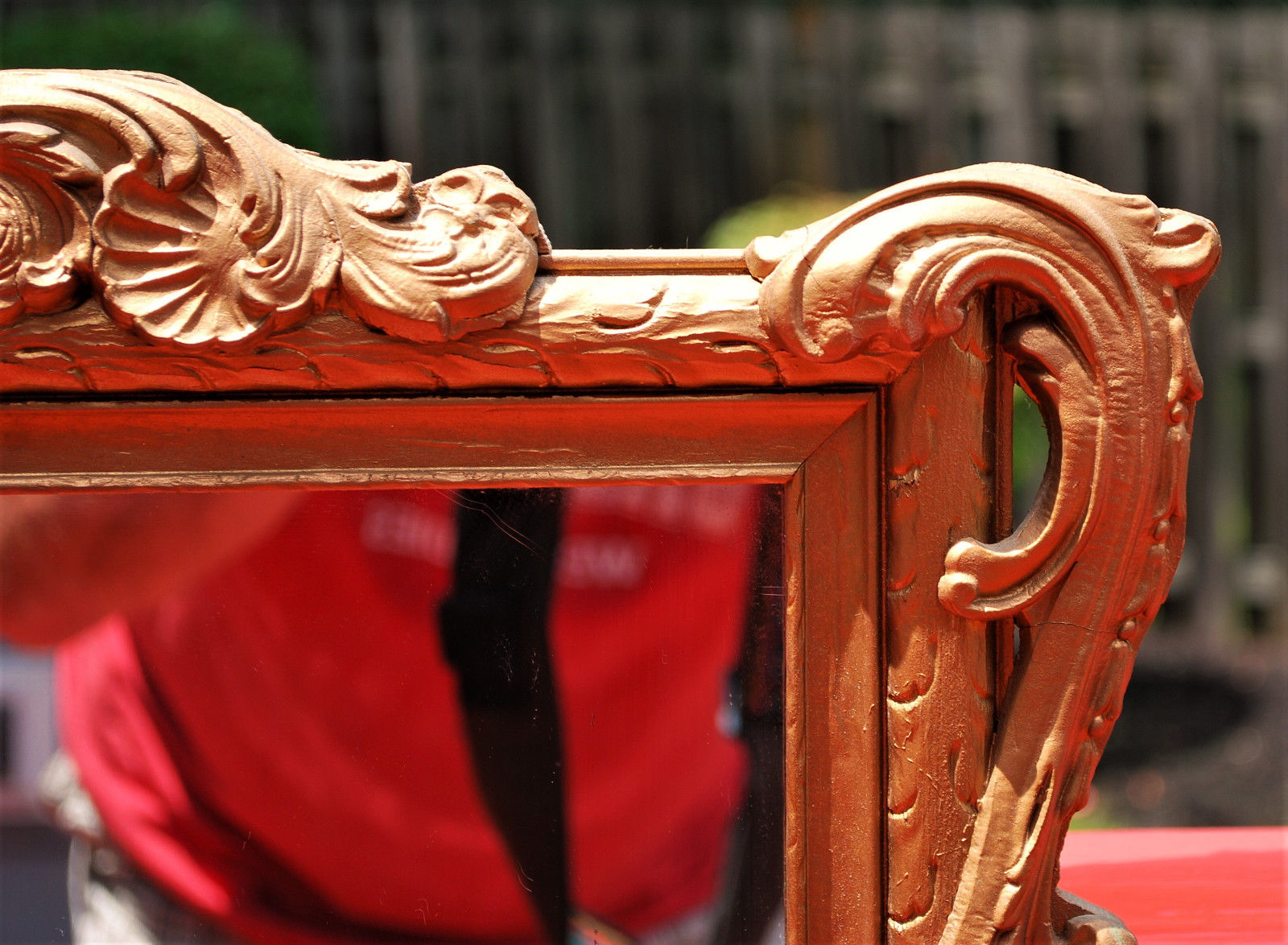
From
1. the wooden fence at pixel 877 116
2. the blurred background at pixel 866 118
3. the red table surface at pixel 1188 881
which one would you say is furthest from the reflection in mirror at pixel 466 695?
the wooden fence at pixel 877 116

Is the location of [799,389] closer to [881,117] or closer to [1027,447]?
[1027,447]

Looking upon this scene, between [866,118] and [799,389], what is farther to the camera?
[866,118]

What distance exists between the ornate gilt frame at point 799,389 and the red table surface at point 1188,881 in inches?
11.3

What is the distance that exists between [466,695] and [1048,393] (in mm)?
392

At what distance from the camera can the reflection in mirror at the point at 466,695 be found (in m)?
0.70

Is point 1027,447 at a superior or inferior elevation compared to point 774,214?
inferior

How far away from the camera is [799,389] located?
70 centimetres

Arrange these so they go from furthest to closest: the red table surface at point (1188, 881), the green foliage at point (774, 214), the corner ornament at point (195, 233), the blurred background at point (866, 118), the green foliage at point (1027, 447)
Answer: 1. the blurred background at point (866, 118)
2. the green foliage at point (774, 214)
3. the green foliage at point (1027, 447)
4. the red table surface at point (1188, 881)
5. the corner ornament at point (195, 233)

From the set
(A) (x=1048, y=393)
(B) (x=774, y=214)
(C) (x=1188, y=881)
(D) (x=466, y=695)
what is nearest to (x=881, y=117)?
(B) (x=774, y=214)

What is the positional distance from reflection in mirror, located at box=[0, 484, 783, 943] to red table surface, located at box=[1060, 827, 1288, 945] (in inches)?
17.8

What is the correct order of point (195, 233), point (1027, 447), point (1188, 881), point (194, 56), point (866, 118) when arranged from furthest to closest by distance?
point (866, 118), point (194, 56), point (1027, 447), point (1188, 881), point (195, 233)

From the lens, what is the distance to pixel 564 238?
10.7 feet

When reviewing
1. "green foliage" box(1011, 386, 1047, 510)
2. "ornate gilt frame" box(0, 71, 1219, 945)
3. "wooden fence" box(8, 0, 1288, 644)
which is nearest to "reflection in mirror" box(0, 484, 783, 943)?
"ornate gilt frame" box(0, 71, 1219, 945)

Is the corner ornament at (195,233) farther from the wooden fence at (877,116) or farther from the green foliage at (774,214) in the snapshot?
the wooden fence at (877,116)
